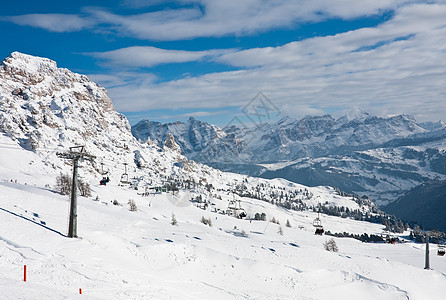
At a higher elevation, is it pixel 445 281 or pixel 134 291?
pixel 134 291

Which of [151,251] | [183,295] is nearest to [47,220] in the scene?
[151,251]

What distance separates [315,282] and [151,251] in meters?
21.1

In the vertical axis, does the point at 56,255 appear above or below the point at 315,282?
above

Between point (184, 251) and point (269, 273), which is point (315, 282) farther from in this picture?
point (184, 251)

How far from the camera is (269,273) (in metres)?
39.2

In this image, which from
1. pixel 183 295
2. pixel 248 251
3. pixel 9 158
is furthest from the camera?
pixel 9 158

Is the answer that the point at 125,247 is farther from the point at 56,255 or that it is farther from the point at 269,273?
the point at 269,273

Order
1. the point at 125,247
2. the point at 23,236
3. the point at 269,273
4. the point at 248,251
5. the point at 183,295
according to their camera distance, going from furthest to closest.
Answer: the point at 248,251 → the point at 269,273 → the point at 125,247 → the point at 23,236 → the point at 183,295

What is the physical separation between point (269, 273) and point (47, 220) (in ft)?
95.9

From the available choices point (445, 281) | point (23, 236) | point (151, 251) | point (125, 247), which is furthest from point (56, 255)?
point (445, 281)

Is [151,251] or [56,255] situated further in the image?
[151,251]

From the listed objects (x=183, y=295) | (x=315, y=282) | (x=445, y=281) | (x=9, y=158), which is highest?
(x=9, y=158)

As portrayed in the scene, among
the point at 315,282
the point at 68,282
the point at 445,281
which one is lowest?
the point at 445,281

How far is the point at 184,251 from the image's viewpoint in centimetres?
3934
